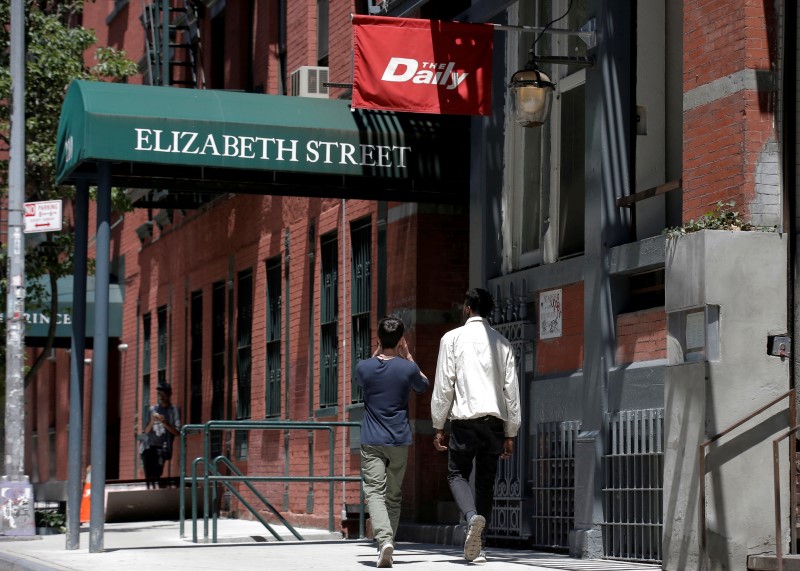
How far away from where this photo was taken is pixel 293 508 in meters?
19.9

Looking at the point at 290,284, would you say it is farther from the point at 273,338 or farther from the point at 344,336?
the point at 344,336

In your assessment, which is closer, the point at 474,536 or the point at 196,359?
the point at 474,536

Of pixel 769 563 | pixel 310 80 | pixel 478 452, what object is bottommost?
pixel 769 563

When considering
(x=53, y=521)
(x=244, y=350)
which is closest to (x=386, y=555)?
(x=53, y=521)

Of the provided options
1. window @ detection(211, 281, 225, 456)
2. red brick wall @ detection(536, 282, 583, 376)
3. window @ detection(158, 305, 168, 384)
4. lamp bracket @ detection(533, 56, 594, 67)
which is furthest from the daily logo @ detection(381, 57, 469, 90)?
window @ detection(158, 305, 168, 384)

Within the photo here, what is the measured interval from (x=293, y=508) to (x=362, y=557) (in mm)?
7136

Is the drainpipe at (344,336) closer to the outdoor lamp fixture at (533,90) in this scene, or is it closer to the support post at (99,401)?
the support post at (99,401)

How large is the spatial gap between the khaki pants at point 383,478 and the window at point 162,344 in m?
15.1

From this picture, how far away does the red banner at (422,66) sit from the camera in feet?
45.8

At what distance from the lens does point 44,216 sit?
1798cm

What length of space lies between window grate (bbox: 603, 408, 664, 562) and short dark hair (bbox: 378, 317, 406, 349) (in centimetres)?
178

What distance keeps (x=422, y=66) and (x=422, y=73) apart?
61 millimetres

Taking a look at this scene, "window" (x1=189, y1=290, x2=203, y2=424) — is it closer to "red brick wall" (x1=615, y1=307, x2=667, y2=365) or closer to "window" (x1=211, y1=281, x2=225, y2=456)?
"window" (x1=211, y1=281, x2=225, y2=456)

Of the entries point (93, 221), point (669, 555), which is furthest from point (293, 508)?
point (93, 221)
